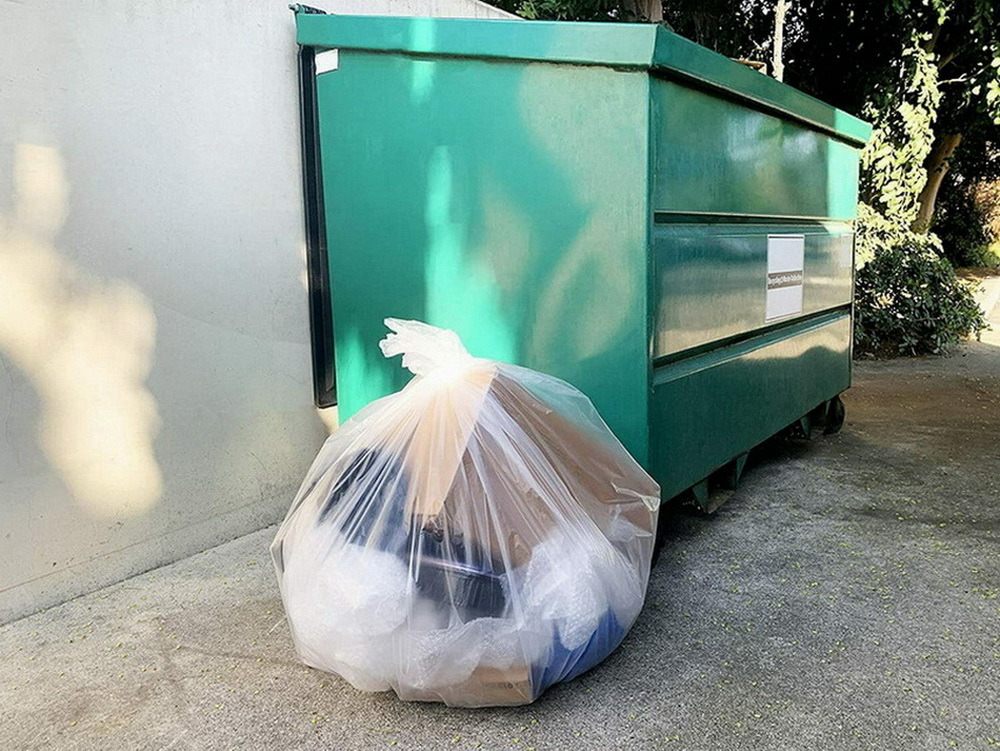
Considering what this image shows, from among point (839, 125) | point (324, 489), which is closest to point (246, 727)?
point (324, 489)

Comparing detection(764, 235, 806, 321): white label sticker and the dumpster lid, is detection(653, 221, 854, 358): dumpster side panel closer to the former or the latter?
detection(764, 235, 806, 321): white label sticker

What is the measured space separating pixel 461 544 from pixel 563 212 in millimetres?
1057

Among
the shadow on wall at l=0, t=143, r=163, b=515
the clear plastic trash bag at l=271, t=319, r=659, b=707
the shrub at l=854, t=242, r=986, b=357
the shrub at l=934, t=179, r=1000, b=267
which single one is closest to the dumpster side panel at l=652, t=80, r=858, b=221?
the clear plastic trash bag at l=271, t=319, r=659, b=707

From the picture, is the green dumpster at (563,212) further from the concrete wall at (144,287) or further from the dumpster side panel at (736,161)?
the concrete wall at (144,287)

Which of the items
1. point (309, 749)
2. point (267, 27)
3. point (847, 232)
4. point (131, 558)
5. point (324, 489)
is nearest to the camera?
point (309, 749)

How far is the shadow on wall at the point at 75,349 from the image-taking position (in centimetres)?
231

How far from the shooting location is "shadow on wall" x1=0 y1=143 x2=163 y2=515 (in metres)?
2.31

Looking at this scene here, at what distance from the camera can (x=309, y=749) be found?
5.84 feet

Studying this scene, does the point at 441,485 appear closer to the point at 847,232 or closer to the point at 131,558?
the point at 131,558

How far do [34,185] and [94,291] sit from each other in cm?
33

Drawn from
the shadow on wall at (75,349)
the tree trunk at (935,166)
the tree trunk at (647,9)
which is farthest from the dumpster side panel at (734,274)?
the tree trunk at (935,166)

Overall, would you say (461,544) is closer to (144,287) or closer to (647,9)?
(144,287)

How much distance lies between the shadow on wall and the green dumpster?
71cm

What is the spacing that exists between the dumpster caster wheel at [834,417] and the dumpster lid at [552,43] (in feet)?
6.32
